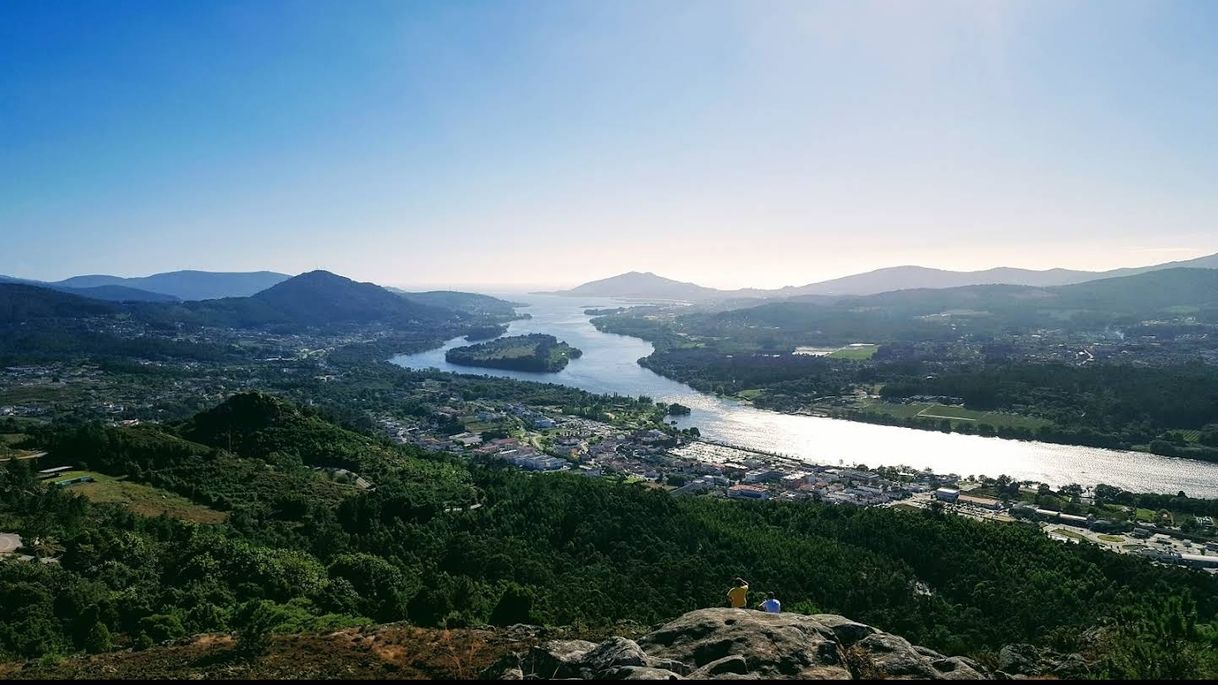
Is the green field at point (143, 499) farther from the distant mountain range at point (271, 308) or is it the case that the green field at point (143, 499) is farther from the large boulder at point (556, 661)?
the distant mountain range at point (271, 308)

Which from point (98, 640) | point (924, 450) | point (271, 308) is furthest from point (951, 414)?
point (271, 308)

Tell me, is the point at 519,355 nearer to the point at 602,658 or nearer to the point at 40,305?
the point at 40,305

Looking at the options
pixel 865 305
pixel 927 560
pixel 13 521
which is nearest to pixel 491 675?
pixel 13 521

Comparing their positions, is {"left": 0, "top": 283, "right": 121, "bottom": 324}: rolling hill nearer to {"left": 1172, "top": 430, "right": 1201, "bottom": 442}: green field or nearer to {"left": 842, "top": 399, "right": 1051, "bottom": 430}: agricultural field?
{"left": 842, "top": 399, "right": 1051, "bottom": 430}: agricultural field

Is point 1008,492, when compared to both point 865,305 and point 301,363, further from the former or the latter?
point 865,305

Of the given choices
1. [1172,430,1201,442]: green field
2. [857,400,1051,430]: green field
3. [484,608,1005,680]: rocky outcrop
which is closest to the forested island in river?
[857,400,1051,430]: green field

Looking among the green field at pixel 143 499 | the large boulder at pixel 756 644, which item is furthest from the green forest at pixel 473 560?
the large boulder at pixel 756 644
